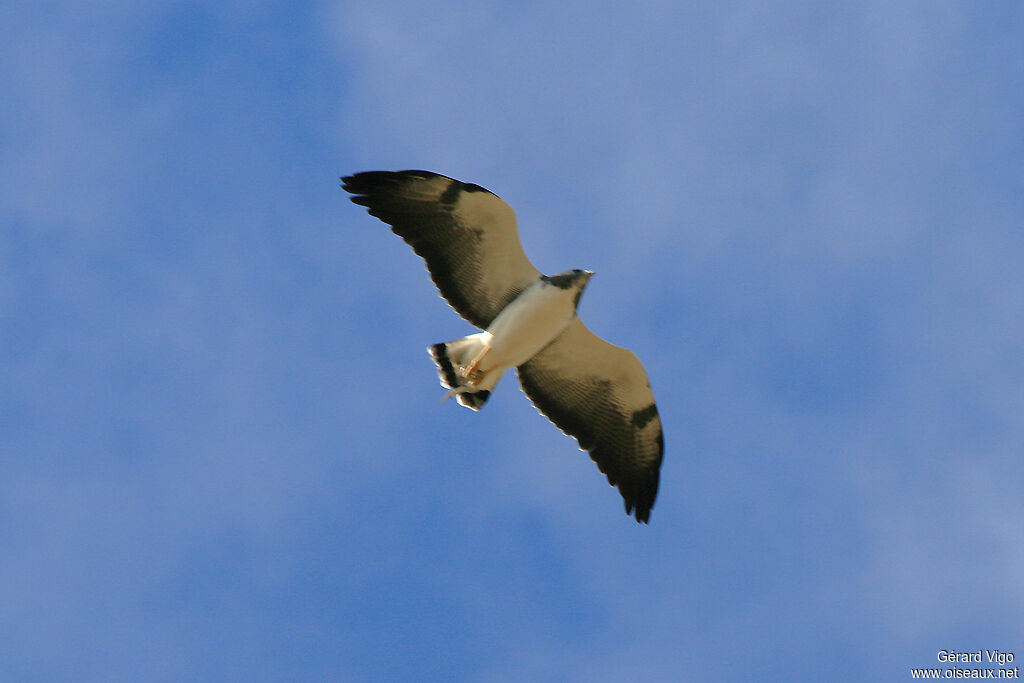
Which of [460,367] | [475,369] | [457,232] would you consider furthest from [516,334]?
[457,232]

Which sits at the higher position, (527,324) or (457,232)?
(457,232)

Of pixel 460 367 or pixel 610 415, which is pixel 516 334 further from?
pixel 610 415

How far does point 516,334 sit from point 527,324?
0.16m

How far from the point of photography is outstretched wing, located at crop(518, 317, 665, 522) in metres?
14.1

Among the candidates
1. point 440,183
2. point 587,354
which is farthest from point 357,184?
point 587,354

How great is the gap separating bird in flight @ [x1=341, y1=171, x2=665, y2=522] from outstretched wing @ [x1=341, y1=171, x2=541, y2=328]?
0.01 meters

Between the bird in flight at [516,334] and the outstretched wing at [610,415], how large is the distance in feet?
0.04

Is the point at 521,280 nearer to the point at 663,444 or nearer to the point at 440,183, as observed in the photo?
the point at 440,183

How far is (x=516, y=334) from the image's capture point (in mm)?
12961

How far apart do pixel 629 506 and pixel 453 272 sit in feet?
11.6

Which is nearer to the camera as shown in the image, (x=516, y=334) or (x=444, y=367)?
(x=516, y=334)

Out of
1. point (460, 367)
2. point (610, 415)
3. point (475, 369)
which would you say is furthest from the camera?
point (610, 415)

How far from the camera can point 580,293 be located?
13.2 metres

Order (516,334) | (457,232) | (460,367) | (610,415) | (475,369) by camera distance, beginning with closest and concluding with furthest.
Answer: (516,334) < (475,369) < (460,367) < (457,232) < (610,415)
